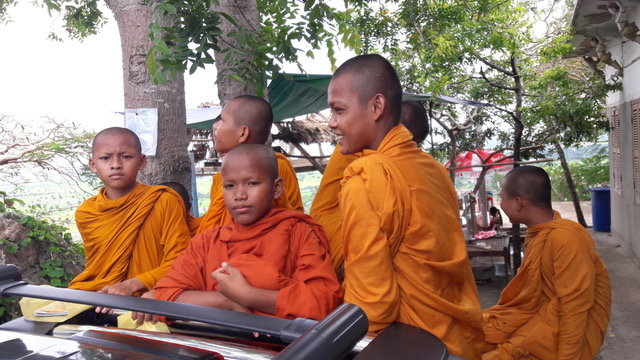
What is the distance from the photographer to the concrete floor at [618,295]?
18.7 ft

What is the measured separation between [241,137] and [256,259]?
0.91 metres

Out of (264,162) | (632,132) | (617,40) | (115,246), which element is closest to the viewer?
(264,162)

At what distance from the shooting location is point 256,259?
2.14m

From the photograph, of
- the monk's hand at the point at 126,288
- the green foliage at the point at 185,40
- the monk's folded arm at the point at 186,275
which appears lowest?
the monk's hand at the point at 126,288

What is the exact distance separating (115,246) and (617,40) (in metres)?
9.73

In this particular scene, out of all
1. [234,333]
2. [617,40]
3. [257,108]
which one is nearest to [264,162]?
[257,108]

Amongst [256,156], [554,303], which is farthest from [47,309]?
[554,303]

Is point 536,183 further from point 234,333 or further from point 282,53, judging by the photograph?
point 234,333

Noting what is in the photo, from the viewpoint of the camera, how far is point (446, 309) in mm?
1947

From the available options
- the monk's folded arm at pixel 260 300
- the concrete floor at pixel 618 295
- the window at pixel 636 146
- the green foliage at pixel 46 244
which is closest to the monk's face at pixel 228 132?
the monk's folded arm at pixel 260 300

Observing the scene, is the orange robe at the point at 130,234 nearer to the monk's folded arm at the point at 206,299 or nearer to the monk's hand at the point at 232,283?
the monk's folded arm at the point at 206,299

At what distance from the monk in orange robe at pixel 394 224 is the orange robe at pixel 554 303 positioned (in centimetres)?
129

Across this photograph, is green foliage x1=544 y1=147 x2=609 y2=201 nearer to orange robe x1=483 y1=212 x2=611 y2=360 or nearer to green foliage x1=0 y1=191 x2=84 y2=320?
orange robe x1=483 y1=212 x2=611 y2=360

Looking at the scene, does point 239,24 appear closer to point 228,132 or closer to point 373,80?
point 228,132
